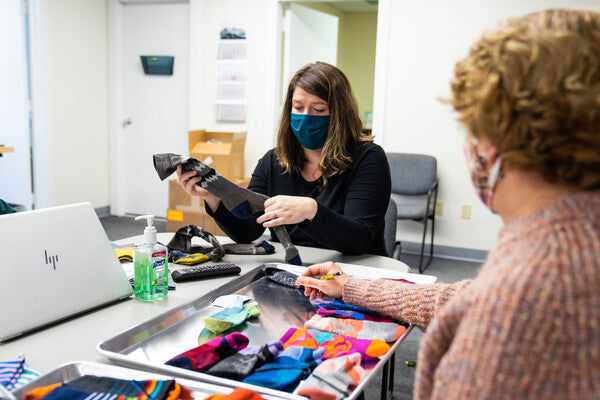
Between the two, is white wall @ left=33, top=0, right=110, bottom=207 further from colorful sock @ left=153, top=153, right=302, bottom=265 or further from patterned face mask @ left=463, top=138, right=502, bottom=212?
patterned face mask @ left=463, top=138, right=502, bottom=212

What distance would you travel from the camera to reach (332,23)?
206 inches

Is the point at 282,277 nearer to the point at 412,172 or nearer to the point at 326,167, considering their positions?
the point at 326,167

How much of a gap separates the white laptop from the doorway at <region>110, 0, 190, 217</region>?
3.93 metres

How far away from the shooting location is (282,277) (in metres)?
1.33

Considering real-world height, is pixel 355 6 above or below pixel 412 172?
above

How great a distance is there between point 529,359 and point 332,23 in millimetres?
5096

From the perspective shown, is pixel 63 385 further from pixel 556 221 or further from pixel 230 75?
pixel 230 75

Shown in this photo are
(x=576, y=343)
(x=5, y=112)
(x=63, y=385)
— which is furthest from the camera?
(x=5, y=112)

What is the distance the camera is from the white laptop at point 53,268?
0.97 m

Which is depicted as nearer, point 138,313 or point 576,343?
point 576,343

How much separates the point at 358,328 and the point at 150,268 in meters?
0.48

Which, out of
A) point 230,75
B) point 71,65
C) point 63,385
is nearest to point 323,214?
point 63,385

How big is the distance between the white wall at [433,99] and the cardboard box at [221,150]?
1.19m

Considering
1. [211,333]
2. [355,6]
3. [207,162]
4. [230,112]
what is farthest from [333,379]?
[355,6]
